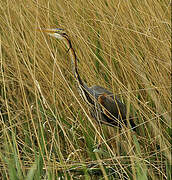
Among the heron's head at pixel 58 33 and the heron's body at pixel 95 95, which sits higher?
the heron's head at pixel 58 33

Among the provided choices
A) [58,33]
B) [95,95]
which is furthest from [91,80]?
[58,33]

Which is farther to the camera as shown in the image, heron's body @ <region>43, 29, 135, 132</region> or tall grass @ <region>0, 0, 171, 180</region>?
heron's body @ <region>43, 29, 135, 132</region>

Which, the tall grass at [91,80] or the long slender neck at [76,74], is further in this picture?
the long slender neck at [76,74]

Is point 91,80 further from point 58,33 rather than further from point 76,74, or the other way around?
point 58,33

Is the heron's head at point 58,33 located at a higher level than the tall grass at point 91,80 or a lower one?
higher

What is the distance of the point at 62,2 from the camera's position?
8.55 feet

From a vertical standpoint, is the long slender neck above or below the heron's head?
below

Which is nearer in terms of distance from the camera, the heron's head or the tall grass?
the tall grass

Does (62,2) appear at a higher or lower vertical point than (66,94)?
higher

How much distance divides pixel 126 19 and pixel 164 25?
0.81 feet

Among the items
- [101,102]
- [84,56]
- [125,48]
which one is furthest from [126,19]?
[101,102]

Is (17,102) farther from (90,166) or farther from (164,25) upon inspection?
(164,25)

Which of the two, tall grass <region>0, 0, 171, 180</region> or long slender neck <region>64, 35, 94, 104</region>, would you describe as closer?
tall grass <region>0, 0, 171, 180</region>

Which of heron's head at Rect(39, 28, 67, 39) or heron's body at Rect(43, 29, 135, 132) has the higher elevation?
heron's head at Rect(39, 28, 67, 39)
